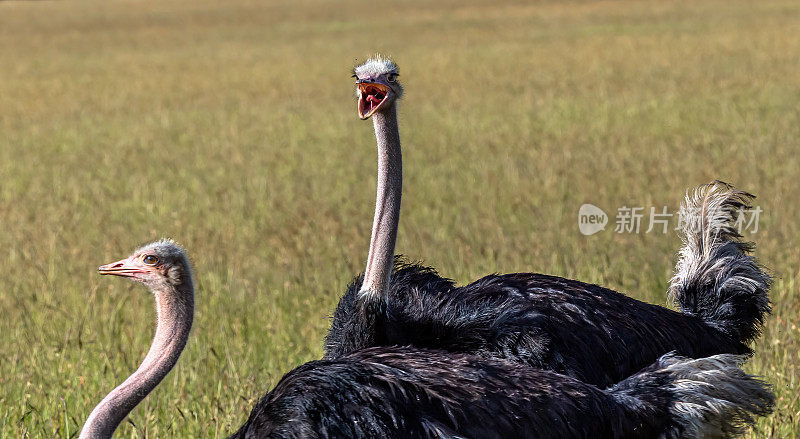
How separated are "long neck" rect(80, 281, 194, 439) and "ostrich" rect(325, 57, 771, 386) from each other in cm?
81

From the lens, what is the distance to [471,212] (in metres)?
9.80

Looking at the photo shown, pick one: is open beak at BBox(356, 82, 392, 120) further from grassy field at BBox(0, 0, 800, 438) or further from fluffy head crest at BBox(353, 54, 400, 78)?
grassy field at BBox(0, 0, 800, 438)

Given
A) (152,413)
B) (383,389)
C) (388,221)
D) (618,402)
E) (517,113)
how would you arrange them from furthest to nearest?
1. (517,113)
2. (152,413)
3. (388,221)
4. (618,402)
5. (383,389)

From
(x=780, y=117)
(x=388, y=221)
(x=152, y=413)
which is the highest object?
(x=780, y=117)

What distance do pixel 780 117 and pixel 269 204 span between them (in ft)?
24.4

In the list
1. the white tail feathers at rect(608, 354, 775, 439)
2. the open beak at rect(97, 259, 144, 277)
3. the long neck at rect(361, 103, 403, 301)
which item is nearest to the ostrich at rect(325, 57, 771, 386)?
the long neck at rect(361, 103, 403, 301)

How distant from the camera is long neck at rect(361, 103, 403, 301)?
435cm

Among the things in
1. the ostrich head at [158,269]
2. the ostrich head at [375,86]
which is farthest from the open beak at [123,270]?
the ostrich head at [375,86]

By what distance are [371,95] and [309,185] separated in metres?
7.17

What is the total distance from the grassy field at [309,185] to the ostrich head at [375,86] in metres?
1.53

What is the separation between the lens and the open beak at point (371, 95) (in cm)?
453

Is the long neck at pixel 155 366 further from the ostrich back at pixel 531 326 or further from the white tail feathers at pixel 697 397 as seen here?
the white tail feathers at pixel 697 397

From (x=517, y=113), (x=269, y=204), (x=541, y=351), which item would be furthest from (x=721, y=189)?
(x=517, y=113)

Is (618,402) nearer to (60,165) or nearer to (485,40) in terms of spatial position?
(60,165)
